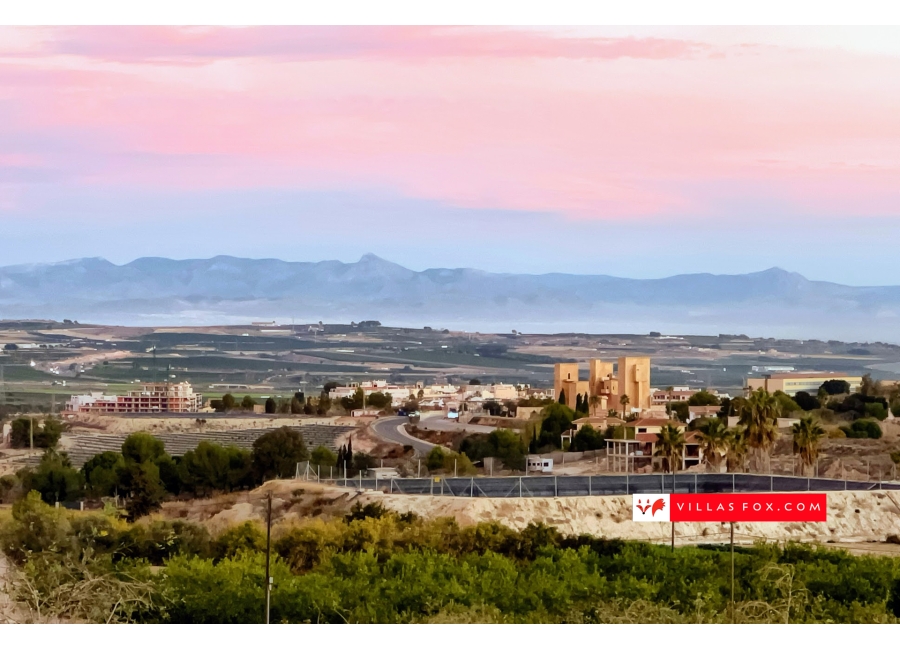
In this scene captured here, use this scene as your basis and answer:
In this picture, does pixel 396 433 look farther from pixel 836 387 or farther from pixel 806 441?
pixel 806 441

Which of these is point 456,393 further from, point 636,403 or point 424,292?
point 636,403

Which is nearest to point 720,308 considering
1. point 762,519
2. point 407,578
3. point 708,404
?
point 708,404

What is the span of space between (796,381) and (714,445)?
14.3m

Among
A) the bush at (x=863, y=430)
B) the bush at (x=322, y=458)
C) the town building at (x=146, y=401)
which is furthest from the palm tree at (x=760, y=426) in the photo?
the town building at (x=146, y=401)

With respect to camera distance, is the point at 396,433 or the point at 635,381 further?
the point at 396,433

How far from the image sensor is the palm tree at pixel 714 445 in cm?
2809

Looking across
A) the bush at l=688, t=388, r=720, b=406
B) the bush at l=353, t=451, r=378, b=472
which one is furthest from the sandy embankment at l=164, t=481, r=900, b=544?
the bush at l=688, t=388, r=720, b=406

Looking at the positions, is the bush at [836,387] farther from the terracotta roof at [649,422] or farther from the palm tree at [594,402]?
the terracotta roof at [649,422]

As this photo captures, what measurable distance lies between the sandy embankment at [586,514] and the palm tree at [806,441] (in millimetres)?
3544

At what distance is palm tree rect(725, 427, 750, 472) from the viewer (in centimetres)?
2830

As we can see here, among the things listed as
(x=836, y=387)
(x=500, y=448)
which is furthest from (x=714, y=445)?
(x=836, y=387)

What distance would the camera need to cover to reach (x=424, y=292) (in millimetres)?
42188

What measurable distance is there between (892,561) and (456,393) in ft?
86.9

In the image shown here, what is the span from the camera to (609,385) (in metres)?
37.5
